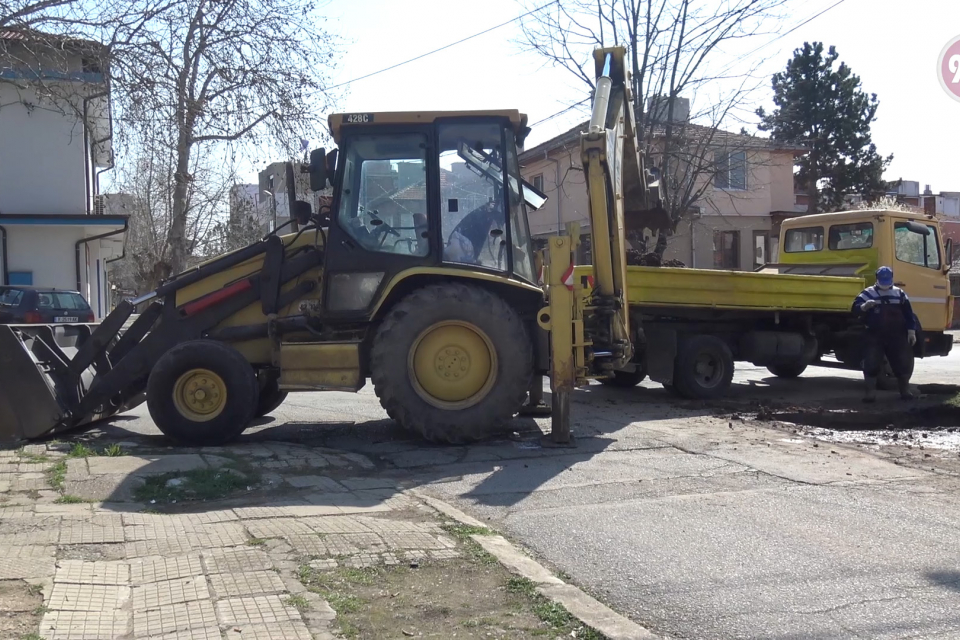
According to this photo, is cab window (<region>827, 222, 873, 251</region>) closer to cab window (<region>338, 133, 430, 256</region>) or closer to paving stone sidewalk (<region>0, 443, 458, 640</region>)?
cab window (<region>338, 133, 430, 256</region>)

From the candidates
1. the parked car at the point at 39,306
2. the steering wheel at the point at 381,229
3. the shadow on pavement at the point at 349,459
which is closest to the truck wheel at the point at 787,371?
the shadow on pavement at the point at 349,459

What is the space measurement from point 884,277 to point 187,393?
27.3ft

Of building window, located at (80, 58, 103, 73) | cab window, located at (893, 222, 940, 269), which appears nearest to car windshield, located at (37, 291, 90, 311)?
building window, located at (80, 58, 103, 73)

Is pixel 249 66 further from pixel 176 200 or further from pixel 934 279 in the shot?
pixel 176 200

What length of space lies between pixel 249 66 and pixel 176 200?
12929 mm

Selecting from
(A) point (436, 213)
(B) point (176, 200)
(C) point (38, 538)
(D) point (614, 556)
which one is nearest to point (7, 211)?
(B) point (176, 200)

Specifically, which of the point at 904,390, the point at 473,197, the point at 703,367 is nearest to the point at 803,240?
the point at 904,390

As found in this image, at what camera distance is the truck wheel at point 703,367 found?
1174 cm

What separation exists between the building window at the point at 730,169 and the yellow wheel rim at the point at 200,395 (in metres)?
15.6

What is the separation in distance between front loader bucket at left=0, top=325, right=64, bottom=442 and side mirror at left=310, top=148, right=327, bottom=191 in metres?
3.03

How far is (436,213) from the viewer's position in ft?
27.4

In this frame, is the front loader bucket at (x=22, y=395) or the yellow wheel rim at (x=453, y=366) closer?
the yellow wheel rim at (x=453, y=366)

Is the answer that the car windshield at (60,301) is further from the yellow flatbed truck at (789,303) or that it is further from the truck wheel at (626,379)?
the yellow flatbed truck at (789,303)

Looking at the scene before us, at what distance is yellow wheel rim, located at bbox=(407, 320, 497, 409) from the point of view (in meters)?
8.20
